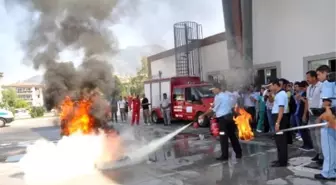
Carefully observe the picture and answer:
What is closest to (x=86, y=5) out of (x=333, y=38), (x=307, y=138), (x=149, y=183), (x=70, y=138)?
(x=70, y=138)

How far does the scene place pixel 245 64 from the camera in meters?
→ 13.5

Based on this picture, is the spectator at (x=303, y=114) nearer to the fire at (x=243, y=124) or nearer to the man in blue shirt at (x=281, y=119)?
the fire at (x=243, y=124)

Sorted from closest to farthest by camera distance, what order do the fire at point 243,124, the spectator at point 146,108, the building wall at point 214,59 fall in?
the fire at point 243,124
the building wall at point 214,59
the spectator at point 146,108

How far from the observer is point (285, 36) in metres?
12.2

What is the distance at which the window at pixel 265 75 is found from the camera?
13.0 m

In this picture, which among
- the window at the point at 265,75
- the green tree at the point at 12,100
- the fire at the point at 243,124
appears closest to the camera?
the fire at the point at 243,124

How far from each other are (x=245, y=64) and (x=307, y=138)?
6604mm

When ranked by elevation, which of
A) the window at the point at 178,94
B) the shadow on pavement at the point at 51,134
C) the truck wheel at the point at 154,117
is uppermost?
the window at the point at 178,94

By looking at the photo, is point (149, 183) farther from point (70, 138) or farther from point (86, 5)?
point (86, 5)

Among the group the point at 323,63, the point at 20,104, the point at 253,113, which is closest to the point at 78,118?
the point at 253,113

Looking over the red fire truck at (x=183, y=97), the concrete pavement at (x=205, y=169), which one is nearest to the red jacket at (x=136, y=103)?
the red fire truck at (x=183, y=97)

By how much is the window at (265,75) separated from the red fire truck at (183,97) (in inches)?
86.0

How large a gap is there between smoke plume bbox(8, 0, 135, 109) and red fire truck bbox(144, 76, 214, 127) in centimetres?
661

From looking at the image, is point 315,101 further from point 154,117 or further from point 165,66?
point 165,66
